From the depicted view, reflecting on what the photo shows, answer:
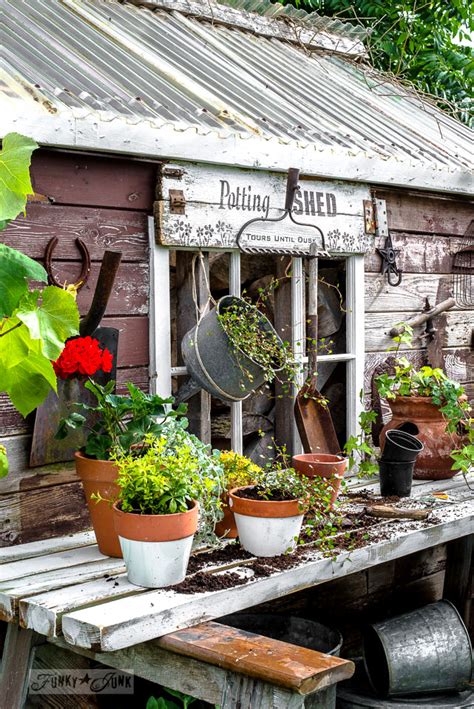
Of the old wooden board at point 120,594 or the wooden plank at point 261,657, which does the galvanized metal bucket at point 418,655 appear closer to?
the old wooden board at point 120,594

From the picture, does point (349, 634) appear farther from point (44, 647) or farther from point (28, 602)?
point (28, 602)

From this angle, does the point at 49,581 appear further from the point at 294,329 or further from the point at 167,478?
the point at 294,329

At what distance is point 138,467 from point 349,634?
229cm

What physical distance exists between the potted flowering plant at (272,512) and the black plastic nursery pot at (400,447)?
2.60 feet

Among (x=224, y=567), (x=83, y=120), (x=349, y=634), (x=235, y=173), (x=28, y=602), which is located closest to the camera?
(x=28, y=602)

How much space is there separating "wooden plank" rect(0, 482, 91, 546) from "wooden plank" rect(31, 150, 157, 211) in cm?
101

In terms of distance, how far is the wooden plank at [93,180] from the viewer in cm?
298

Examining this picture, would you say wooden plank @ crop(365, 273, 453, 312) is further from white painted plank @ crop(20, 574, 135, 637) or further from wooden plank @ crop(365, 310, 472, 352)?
white painted plank @ crop(20, 574, 135, 637)

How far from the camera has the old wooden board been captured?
2.25m

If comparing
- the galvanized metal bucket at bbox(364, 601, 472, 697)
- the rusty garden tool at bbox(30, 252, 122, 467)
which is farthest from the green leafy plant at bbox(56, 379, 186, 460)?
the galvanized metal bucket at bbox(364, 601, 472, 697)

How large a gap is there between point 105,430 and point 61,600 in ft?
2.11

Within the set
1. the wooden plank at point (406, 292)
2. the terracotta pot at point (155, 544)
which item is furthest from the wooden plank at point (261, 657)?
the wooden plank at point (406, 292)

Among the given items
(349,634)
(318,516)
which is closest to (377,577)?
(349,634)

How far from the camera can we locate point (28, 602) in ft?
7.86
